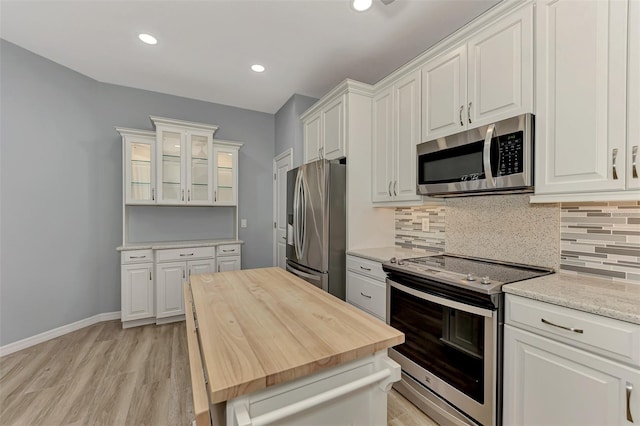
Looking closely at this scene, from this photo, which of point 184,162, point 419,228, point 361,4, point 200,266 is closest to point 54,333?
point 200,266

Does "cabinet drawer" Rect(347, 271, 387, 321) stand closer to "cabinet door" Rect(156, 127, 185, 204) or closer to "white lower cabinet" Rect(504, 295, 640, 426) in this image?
"white lower cabinet" Rect(504, 295, 640, 426)

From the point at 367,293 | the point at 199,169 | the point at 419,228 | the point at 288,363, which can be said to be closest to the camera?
the point at 288,363

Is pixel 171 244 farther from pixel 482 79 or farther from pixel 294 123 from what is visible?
pixel 482 79

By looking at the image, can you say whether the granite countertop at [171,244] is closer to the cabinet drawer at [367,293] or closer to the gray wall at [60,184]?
the gray wall at [60,184]

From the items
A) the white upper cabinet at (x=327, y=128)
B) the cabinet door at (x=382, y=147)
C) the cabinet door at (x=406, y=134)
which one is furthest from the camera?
the white upper cabinet at (x=327, y=128)

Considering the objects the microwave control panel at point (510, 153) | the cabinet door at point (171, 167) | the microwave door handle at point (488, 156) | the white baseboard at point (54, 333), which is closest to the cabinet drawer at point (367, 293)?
the microwave door handle at point (488, 156)

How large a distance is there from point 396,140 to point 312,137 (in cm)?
118

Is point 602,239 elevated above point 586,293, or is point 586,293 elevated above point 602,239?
point 602,239

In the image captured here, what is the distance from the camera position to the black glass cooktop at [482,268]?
5.37ft

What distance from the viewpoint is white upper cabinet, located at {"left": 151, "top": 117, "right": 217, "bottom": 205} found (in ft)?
11.1

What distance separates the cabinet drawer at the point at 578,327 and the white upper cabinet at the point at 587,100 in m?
0.59

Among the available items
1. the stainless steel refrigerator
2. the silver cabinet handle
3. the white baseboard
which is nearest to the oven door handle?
the silver cabinet handle

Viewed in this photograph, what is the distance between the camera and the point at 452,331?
1.65m

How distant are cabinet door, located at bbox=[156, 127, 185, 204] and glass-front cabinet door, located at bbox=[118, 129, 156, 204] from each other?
0.10 metres
